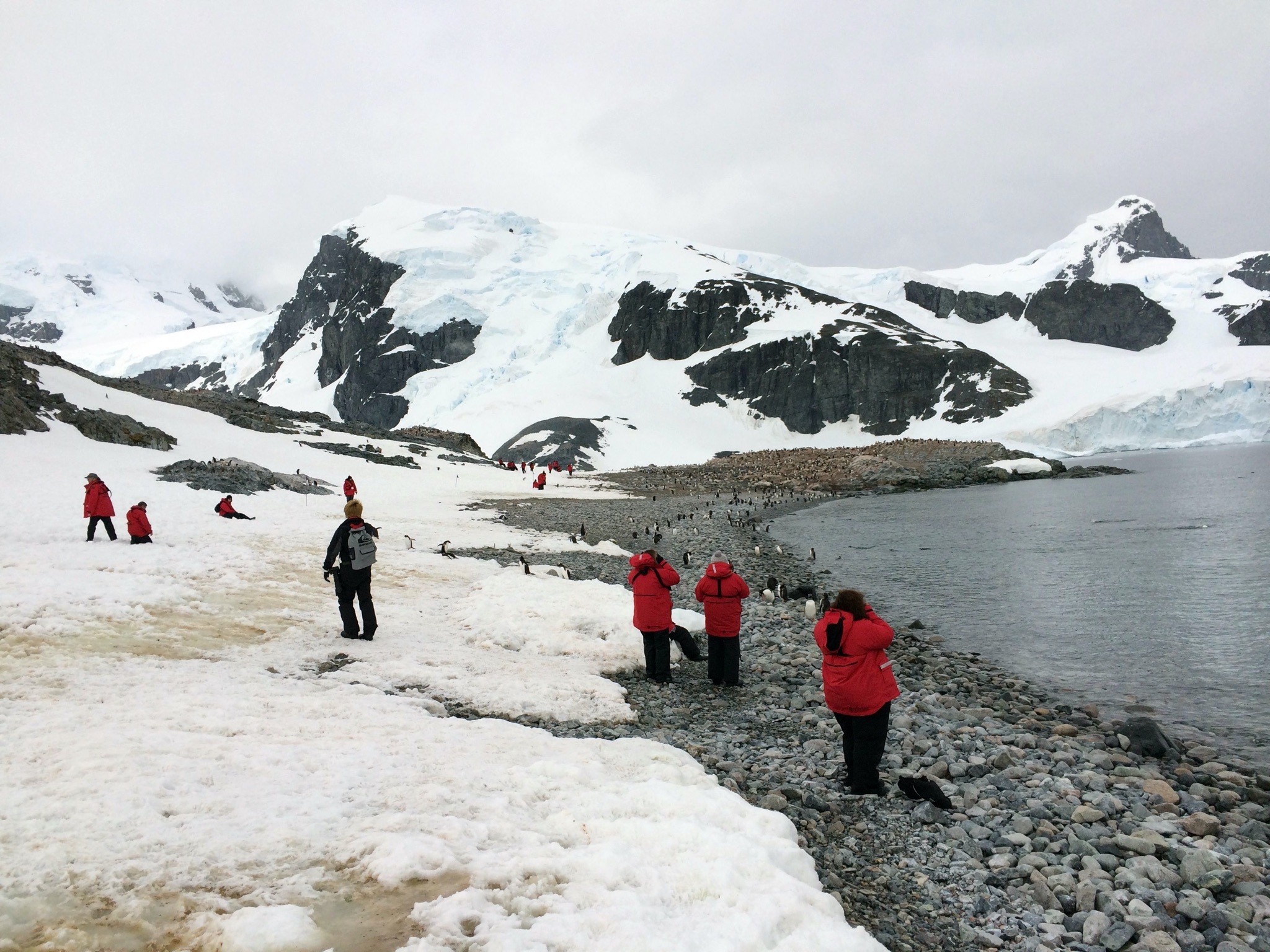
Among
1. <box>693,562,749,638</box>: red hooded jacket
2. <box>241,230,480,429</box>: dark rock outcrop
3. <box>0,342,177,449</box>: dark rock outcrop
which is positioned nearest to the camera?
<box>693,562,749,638</box>: red hooded jacket

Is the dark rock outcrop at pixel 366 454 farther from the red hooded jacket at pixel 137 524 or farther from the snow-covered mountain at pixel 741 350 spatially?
the snow-covered mountain at pixel 741 350

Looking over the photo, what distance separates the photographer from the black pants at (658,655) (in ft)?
35.4

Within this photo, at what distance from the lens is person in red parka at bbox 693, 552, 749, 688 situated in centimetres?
1019

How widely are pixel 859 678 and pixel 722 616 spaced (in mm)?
3394

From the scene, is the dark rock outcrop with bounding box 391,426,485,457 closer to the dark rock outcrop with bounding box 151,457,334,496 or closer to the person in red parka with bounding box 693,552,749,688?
the dark rock outcrop with bounding box 151,457,334,496

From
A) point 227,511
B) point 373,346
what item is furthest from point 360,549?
point 373,346

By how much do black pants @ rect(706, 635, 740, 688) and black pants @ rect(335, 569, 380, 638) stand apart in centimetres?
511

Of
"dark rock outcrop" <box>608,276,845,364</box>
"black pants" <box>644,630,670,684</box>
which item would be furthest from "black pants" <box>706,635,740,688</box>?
"dark rock outcrop" <box>608,276,845,364</box>

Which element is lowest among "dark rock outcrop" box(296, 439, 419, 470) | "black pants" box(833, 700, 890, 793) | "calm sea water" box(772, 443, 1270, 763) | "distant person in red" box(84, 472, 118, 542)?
"calm sea water" box(772, 443, 1270, 763)

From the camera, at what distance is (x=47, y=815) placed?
4523 millimetres

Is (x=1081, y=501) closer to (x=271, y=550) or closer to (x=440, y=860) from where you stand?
(x=271, y=550)

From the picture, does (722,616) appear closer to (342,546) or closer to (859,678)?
(859,678)

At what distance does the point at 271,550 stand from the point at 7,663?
29.0 ft

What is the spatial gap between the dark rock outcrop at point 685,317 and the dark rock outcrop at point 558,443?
4059cm
